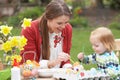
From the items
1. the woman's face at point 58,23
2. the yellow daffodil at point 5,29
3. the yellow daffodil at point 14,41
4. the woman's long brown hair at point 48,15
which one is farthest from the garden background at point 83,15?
the yellow daffodil at point 14,41

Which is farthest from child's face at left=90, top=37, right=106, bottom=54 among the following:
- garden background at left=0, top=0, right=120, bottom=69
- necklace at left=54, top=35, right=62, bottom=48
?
garden background at left=0, top=0, right=120, bottom=69

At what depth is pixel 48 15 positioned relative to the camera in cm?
367

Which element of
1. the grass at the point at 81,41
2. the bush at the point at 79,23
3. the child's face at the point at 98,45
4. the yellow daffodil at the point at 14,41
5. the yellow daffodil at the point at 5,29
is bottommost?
the grass at the point at 81,41

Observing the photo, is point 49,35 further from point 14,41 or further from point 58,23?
point 14,41

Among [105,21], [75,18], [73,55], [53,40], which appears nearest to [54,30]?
[53,40]

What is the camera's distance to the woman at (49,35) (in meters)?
3.61

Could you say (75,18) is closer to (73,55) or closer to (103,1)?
(103,1)

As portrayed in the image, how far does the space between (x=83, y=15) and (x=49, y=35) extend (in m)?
9.50

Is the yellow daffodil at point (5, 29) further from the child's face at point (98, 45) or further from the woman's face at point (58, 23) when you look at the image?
the child's face at point (98, 45)

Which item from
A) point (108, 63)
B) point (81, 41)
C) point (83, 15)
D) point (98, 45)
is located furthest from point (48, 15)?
point (83, 15)

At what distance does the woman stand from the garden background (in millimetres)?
4116

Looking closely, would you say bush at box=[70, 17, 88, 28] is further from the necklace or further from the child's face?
the child's face

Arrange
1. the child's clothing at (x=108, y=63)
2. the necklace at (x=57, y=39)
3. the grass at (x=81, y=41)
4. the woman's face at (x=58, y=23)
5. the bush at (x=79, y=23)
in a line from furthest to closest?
the bush at (x=79, y=23) → the grass at (x=81, y=41) → the necklace at (x=57, y=39) → the woman's face at (x=58, y=23) → the child's clothing at (x=108, y=63)

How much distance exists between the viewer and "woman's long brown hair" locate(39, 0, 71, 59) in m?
3.61
